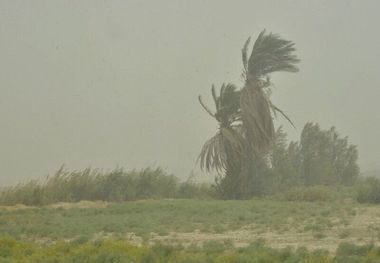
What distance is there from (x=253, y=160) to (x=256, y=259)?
20923mm

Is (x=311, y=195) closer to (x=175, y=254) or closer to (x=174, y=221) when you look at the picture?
(x=174, y=221)

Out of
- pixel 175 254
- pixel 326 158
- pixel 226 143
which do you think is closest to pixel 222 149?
pixel 226 143

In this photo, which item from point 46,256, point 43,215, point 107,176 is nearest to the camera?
point 46,256

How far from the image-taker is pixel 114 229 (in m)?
14.5

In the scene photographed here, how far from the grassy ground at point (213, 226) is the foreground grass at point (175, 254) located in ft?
3.11

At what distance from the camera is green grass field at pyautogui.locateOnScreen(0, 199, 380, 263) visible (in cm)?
1073

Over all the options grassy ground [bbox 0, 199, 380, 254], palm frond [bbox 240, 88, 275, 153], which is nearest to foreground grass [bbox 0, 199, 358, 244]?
grassy ground [bbox 0, 199, 380, 254]

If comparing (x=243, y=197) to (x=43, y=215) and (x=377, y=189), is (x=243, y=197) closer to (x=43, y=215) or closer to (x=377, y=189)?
(x=377, y=189)

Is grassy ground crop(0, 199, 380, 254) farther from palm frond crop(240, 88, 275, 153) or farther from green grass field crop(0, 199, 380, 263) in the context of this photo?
Result: palm frond crop(240, 88, 275, 153)

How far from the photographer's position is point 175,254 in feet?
31.1

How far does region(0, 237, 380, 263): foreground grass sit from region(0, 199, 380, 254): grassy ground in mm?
948

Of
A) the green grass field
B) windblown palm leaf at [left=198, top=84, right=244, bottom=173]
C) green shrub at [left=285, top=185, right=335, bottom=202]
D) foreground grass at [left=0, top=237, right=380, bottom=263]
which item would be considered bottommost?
foreground grass at [left=0, top=237, right=380, bottom=263]

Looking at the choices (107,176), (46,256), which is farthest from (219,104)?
(46,256)

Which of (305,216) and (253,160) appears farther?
(253,160)
